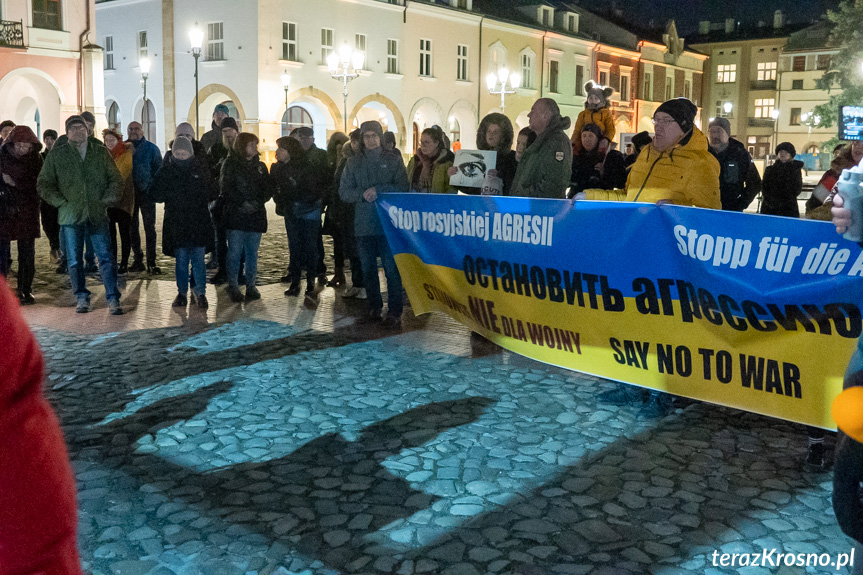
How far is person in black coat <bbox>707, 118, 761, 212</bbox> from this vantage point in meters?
9.67

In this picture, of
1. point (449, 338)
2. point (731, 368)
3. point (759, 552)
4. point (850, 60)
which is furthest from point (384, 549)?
point (850, 60)

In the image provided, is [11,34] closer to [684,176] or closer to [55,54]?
[55,54]

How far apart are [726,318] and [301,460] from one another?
2626 millimetres

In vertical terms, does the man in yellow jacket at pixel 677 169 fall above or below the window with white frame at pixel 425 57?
below

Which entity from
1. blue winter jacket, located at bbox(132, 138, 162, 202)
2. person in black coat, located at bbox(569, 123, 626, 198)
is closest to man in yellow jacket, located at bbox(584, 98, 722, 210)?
person in black coat, located at bbox(569, 123, 626, 198)

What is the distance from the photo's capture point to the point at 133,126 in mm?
12008

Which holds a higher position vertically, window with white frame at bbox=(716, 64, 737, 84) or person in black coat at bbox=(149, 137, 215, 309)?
window with white frame at bbox=(716, 64, 737, 84)

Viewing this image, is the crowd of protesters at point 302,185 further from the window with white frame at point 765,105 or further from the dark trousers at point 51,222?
the window with white frame at point 765,105

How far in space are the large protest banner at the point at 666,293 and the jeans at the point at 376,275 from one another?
4.24 feet

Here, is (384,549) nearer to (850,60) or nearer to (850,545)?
Result: (850,545)

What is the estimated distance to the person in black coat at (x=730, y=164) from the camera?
381 inches

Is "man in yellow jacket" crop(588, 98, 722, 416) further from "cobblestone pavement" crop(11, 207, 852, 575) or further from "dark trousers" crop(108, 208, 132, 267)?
"dark trousers" crop(108, 208, 132, 267)

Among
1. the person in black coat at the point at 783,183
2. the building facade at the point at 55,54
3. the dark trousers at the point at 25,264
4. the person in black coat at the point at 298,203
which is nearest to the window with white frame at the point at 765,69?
the building facade at the point at 55,54

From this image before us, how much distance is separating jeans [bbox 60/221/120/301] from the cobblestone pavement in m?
1.69
